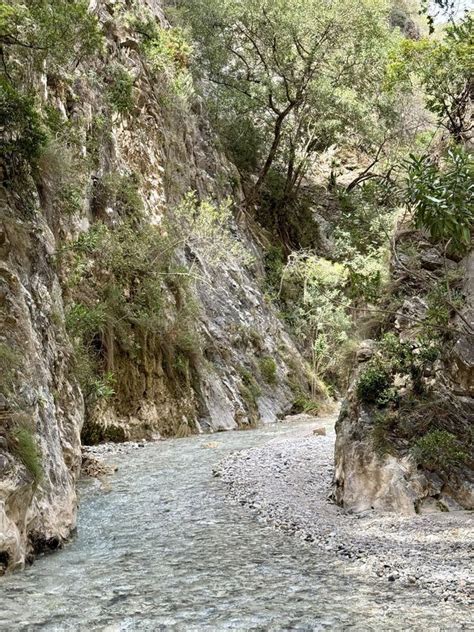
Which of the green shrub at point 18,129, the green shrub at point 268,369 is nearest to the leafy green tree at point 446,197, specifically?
the green shrub at point 18,129

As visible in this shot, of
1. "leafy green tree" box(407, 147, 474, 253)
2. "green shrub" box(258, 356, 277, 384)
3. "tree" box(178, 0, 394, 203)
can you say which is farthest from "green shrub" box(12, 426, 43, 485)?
"tree" box(178, 0, 394, 203)

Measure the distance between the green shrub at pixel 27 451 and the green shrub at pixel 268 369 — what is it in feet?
59.1

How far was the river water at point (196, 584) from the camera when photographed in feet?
15.5

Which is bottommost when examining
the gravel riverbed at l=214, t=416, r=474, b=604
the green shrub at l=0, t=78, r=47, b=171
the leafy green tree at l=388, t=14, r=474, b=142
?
the gravel riverbed at l=214, t=416, r=474, b=604

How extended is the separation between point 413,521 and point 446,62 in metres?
14.1

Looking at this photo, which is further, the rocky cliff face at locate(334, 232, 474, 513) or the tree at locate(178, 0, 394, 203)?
the tree at locate(178, 0, 394, 203)

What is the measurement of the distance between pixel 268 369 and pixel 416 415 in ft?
50.4

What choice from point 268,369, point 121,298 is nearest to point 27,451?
point 121,298

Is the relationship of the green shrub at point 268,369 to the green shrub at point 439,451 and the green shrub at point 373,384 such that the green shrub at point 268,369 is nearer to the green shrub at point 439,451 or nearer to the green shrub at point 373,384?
the green shrub at point 373,384

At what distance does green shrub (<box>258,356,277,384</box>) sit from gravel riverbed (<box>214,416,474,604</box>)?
37.2 ft

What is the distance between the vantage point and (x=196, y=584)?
5.73m

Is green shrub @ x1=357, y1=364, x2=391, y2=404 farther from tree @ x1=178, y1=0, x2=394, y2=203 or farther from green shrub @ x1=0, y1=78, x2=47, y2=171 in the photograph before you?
tree @ x1=178, y1=0, x2=394, y2=203

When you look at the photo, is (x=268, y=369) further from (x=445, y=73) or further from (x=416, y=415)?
(x=416, y=415)

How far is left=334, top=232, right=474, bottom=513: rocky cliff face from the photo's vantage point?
27.2 feet
